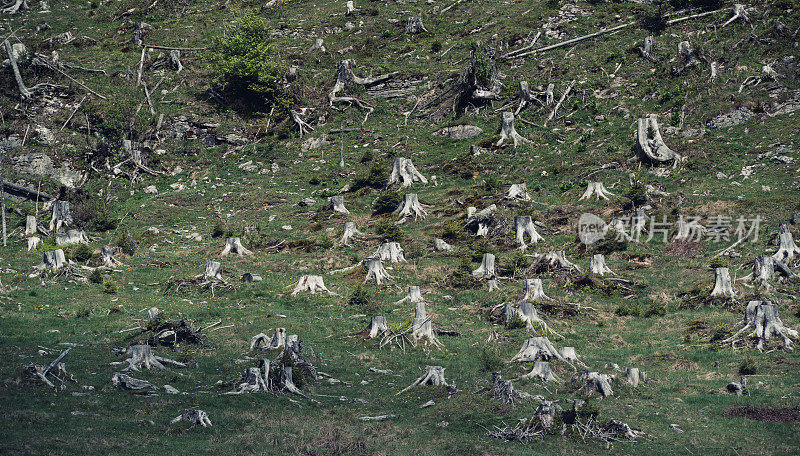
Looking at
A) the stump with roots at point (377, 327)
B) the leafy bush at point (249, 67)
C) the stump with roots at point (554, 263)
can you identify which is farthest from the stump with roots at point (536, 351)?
the leafy bush at point (249, 67)

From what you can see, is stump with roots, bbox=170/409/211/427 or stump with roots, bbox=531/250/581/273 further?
stump with roots, bbox=531/250/581/273

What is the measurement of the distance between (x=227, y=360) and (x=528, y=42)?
53.0 meters

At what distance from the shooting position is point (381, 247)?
1596 inches

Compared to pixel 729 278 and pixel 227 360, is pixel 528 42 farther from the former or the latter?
pixel 227 360

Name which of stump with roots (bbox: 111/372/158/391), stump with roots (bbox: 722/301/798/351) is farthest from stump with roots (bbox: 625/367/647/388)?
stump with roots (bbox: 111/372/158/391)

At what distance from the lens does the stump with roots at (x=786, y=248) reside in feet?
112

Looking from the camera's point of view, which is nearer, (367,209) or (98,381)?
(98,381)

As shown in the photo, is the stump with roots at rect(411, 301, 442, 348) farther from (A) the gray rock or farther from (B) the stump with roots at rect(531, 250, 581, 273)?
(A) the gray rock

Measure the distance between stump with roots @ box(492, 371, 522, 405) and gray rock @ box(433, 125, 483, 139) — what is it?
37680 mm

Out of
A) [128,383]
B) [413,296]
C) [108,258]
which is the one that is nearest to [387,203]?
[413,296]

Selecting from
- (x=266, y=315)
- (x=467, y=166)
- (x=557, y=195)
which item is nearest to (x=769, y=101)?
(x=557, y=195)

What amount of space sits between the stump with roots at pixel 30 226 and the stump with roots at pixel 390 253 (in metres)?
23.4

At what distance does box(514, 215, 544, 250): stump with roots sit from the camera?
41.8m

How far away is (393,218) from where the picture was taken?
47656 millimetres
